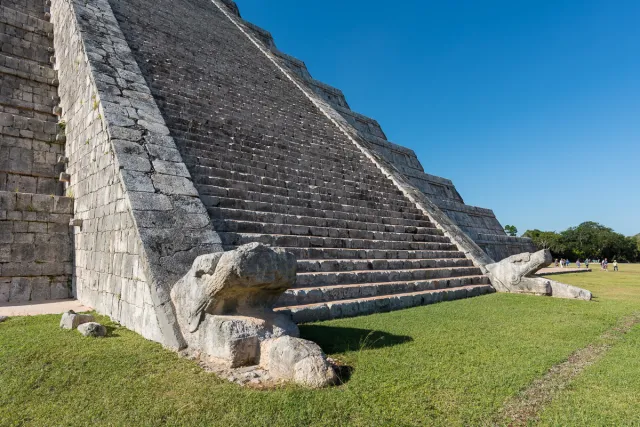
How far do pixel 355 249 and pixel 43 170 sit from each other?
20.4 feet

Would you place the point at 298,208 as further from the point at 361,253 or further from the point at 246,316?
the point at 246,316

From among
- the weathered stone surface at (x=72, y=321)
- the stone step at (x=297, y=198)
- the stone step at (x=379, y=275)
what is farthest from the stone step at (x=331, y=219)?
the weathered stone surface at (x=72, y=321)

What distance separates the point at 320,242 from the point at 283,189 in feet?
4.81

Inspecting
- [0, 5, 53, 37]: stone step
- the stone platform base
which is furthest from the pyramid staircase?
[0, 5, 53, 37]: stone step

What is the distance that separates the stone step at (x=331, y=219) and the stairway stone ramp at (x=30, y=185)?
131 inches

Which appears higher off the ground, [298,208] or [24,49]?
[24,49]

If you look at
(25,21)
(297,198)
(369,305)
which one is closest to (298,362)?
(369,305)

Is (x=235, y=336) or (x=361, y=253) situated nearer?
(x=235, y=336)

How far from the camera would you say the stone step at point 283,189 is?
6754 millimetres

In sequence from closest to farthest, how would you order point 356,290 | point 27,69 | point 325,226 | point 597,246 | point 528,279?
point 356,290 → point 325,226 → point 528,279 → point 27,69 → point 597,246

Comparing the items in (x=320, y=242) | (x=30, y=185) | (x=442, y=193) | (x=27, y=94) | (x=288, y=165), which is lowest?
(x=320, y=242)

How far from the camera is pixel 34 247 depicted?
22.3 ft

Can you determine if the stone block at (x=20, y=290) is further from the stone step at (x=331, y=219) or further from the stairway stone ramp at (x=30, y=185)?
the stone step at (x=331, y=219)

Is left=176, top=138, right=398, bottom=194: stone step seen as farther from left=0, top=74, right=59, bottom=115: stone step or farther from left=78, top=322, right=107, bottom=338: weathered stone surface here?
left=0, top=74, right=59, bottom=115: stone step
